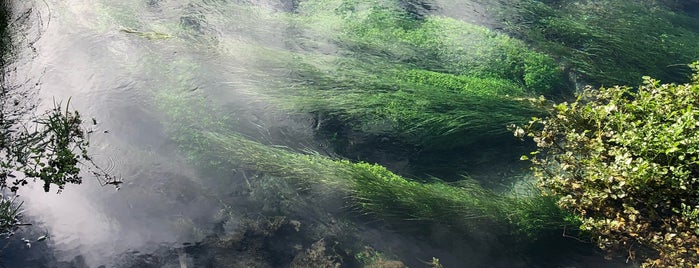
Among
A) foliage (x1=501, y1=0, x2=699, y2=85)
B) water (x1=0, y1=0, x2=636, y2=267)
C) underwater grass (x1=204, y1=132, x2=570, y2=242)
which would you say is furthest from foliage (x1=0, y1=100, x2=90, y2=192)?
foliage (x1=501, y1=0, x2=699, y2=85)

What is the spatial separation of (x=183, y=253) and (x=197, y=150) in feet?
3.20

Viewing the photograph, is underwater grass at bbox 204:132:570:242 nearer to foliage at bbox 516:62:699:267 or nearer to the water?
the water

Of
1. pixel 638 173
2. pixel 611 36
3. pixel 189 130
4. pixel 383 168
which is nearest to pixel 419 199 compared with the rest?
pixel 383 168

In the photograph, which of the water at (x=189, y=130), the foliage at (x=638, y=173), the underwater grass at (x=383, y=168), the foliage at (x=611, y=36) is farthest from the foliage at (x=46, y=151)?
the foliage at (x=611, y=36)

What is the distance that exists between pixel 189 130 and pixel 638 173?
11.2 ft

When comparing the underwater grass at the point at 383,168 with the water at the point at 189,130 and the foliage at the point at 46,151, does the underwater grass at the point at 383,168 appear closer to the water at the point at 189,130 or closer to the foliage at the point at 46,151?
the water at the point at 189,130

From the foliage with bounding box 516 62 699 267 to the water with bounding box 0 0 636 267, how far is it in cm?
63

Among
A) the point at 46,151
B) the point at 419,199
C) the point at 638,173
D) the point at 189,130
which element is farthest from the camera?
the point at 189,130

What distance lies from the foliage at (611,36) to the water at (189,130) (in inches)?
24.1

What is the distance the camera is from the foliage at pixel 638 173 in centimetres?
308

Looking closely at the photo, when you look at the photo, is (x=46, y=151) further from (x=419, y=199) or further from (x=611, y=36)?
(x=611, y=36)

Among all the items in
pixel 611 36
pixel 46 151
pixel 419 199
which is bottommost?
pixel 419 199

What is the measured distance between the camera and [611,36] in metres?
5.81

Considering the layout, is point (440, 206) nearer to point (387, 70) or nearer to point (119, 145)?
point (387, 70)
